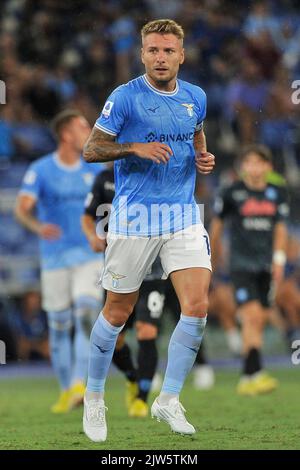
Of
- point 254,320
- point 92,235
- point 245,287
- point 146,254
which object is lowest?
point 254,320

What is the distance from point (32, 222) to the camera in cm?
1093

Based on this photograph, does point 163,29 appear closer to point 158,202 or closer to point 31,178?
point 158,202

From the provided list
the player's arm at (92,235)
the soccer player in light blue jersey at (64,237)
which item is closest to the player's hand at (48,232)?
the soccer player in light blue jersey at (64,237)

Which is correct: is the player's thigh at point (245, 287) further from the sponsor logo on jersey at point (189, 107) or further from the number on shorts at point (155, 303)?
the sponsor logo on jersey at point (189, 107)

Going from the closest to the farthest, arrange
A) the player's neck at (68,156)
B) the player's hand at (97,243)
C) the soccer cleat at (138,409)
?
the soccer cleat at (138,409) < the player's hand at (97,243) < the player's neck at (68,156)

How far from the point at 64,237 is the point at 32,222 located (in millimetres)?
336

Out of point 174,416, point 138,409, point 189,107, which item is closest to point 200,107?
point 189,107

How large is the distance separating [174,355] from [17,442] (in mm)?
1175

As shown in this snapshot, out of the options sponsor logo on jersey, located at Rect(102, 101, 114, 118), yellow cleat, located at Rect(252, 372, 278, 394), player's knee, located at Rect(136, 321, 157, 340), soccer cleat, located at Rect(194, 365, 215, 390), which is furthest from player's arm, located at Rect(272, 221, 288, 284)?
sponsor logo on jersey, located at Rect(102, 101, 114, 118)

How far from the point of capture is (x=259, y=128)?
17219 mm

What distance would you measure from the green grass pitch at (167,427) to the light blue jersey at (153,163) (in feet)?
4.46

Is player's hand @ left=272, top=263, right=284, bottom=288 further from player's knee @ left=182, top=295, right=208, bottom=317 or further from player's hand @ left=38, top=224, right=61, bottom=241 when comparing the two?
player's knee @ left=182, top=295, right=208, bottom=317

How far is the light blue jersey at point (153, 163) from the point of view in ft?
23.4

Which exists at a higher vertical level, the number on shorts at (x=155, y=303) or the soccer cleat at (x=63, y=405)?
the number on shorts at (x=155, y=303)
